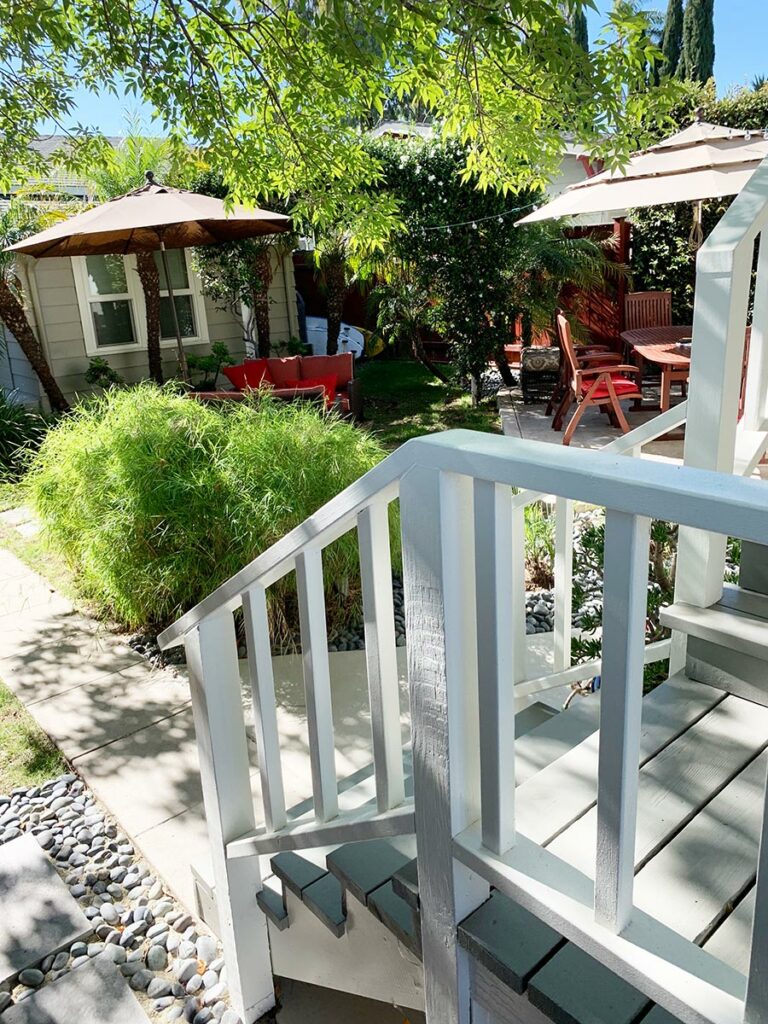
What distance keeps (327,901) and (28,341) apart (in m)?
9.68

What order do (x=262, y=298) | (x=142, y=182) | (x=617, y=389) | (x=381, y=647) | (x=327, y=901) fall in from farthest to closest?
(x=262, y=298), (x=142, y=182), (x=617, y=389), (x=327, y=901), (x=381, y=647)

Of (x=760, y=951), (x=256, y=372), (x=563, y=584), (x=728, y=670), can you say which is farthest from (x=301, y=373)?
Answer: (x=760, y=951)

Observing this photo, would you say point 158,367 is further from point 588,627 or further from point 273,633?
point 588,627

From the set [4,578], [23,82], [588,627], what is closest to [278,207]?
[23,82]

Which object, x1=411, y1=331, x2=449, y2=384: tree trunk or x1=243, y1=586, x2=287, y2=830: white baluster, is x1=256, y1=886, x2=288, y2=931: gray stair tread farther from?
x1=411, y1=331, x2=449, y2=384: tree trunk

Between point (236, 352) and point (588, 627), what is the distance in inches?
402

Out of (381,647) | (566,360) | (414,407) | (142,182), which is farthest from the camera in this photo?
(142,182)

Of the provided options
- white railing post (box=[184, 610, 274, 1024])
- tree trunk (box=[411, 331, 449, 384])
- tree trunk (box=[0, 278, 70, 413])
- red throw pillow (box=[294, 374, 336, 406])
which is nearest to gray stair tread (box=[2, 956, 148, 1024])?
white railing post (box=[184, 610, 274, 1024])

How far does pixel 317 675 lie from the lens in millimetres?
1569

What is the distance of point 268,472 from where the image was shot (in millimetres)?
4465

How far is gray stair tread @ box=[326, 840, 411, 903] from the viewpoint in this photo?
1567 mm

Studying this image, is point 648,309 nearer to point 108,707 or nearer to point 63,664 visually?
point 63,664

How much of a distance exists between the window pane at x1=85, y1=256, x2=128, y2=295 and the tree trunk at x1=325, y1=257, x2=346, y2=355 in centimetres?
307

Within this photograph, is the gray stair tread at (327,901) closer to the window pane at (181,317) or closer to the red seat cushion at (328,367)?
the red seat cushion at (328,367)
